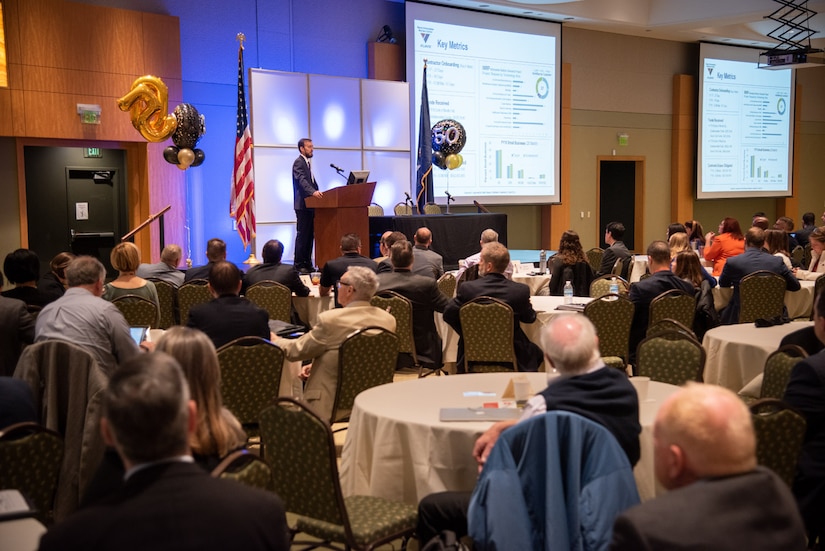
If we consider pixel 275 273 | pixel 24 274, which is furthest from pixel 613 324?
pixel 24 274

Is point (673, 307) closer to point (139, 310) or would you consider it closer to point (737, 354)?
point (737, 354)

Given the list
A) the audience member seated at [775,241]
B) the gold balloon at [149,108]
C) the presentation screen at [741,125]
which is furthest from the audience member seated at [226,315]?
the presentation screen at [741,125]

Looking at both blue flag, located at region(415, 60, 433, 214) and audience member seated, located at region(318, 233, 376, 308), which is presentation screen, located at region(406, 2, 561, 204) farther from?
audience member seated, located at region(318, 233, 376, 308)

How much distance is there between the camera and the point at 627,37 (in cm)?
1852

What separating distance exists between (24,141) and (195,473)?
34.1ft

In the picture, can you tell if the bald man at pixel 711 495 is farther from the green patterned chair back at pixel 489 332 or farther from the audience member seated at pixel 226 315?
the green patterned chair back at pixel 489 332

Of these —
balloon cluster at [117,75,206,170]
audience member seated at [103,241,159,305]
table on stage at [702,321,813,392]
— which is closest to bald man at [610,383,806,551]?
table on stage at [702,321,813,392]

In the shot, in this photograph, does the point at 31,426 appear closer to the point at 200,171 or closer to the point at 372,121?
the point at 200,171

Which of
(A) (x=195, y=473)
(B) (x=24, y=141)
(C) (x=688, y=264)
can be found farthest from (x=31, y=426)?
(B) (x=24, y=141)

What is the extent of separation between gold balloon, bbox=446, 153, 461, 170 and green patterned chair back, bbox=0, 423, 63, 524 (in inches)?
454

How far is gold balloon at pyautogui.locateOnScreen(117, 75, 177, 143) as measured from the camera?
10.9m

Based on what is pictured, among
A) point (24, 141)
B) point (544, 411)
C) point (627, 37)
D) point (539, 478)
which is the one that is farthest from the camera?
point (627, 37)

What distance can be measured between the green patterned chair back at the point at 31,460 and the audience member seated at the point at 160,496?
1155 mm

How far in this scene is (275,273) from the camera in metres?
7.71
